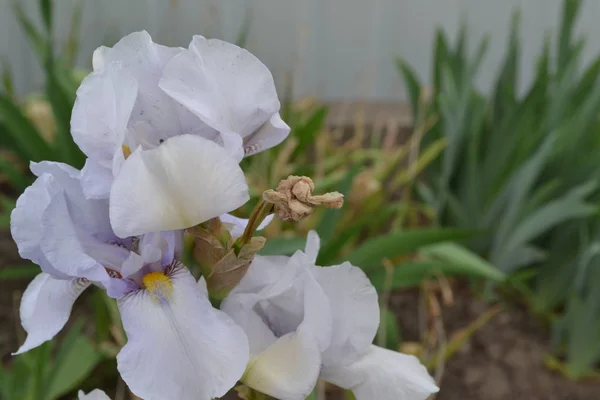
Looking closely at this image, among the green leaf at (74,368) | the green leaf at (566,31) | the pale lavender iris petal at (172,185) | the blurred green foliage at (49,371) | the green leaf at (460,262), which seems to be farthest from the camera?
the green leaf at (566,31)

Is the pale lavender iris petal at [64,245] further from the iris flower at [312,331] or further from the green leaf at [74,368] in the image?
the green leaf at [74,368]

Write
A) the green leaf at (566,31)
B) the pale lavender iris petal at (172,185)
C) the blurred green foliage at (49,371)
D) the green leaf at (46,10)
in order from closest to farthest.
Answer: the pale lavender iris petal at (172,185) < the blurred green foliage at (49,371) < the green leaf at (46,10) < the green leaf at (566,31)

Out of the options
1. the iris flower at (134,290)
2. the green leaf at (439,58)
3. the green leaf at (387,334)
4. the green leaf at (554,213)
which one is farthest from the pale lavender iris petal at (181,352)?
the green leaf at (439,58)

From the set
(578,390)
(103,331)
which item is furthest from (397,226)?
(103,331)

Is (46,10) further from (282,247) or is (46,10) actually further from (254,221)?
(254,221)

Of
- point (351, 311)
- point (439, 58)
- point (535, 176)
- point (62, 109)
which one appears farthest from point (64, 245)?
point (439, 58)

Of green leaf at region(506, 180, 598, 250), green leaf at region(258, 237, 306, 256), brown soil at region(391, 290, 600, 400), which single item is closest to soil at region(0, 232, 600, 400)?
brown soil at region(391, 290, 600, 400)

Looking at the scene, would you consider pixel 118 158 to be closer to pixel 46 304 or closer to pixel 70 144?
pixel 46 304

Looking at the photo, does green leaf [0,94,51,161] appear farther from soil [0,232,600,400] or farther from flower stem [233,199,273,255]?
flower stem [233,199,273,255]

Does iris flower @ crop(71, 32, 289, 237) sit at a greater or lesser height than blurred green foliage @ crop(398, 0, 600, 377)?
greater
